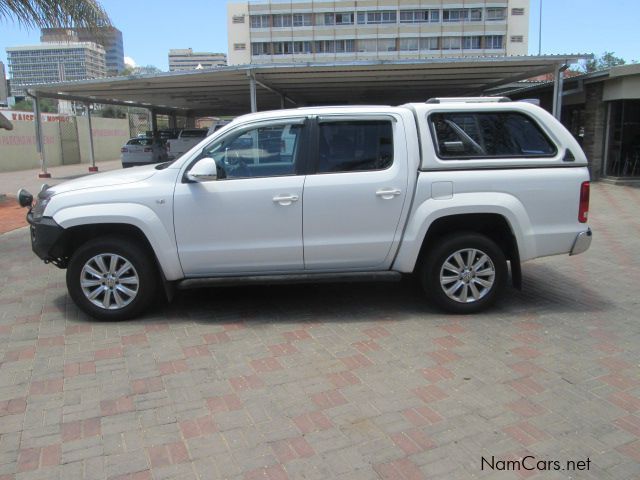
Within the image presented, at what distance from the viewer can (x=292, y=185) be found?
496cm

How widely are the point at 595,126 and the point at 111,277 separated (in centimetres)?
1508

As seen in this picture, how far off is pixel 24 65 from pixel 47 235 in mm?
41505

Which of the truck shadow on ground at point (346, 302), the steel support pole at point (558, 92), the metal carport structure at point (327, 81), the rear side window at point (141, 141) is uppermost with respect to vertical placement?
the metal carport structure at point (327, 81)

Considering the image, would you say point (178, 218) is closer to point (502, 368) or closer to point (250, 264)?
point (250, 264)

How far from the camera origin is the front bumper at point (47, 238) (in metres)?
4.95

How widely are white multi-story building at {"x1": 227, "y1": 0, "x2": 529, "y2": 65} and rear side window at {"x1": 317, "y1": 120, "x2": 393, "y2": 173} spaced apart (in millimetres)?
98795

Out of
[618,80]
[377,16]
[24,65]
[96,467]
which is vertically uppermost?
[377,16]

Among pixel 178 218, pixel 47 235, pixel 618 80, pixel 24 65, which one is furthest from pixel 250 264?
pixel 24 65

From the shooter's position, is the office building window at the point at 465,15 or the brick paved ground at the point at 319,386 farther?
the office building window at the point at 465,15

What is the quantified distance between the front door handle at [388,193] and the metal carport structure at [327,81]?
36.8 feet

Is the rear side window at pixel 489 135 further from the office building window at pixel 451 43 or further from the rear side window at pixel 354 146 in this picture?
the office building window at pixel 451 43

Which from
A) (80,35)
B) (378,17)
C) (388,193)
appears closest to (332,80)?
(80,35)

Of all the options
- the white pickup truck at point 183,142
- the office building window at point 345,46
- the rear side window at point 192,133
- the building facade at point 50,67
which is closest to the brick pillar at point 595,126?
the white pickup truck at point 183,142

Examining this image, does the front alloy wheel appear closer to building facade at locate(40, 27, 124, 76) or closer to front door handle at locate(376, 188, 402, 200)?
front door handle at locate(376, 188, 402, 200)
